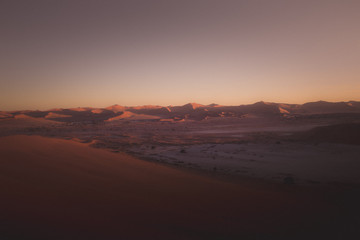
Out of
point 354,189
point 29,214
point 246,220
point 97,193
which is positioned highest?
point 29,214

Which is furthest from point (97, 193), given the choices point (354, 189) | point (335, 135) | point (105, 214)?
point (335, 135)

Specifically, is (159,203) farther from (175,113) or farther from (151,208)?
(175,113)

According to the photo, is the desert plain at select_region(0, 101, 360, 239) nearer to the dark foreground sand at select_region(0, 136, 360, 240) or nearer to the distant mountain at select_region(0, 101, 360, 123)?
the dark foreground sand at select_region(0, 136, 360, 240)

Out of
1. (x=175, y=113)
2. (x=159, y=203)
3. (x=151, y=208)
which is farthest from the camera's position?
(x=175, y=113)

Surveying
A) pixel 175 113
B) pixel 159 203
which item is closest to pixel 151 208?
pixel 159 203

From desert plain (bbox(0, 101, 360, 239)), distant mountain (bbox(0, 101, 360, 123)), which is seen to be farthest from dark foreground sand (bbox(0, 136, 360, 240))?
distant mountain (bbox(0, 101, 360, 123))

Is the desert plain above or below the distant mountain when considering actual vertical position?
below

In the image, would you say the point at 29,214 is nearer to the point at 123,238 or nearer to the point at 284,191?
the point at 123,238

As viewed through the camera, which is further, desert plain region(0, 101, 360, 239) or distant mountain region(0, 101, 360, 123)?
distant mountain region(0, 101, 360, 123)

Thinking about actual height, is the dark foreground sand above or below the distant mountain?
→ below
